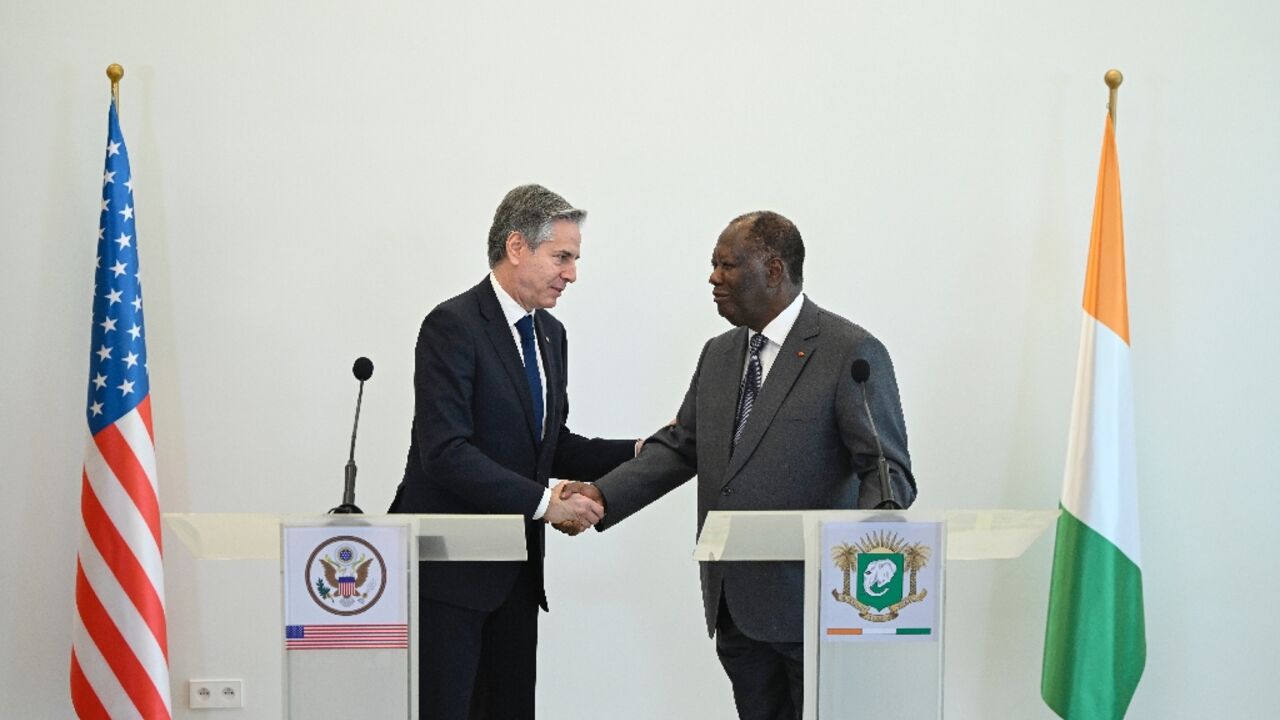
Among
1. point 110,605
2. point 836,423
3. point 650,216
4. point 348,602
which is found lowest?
point 110,605

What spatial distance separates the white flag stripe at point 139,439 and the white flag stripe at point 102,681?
1.58ft

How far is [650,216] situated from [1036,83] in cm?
132

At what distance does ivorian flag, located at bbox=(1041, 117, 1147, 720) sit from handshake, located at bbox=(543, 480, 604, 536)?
143 cm

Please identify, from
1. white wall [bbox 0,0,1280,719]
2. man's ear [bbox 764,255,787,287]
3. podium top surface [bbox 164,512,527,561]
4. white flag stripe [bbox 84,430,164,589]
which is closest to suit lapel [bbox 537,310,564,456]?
man's ear [bbox 764,255,787,287]

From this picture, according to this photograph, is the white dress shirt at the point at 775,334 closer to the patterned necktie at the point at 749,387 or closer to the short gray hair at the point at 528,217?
the patterned necktie at the point at 749,387

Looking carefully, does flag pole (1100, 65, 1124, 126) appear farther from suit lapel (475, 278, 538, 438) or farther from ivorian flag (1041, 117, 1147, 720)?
suit lapel (475, 278, 538, 438)

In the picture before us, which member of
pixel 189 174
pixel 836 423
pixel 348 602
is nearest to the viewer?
pixel 348 602

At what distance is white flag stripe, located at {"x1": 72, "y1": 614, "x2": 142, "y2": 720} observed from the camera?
4008 millimetres

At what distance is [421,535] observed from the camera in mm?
2785

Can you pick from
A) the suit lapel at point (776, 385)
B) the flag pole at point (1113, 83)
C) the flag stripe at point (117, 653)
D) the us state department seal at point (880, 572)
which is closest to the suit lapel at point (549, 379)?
the suit lapel at point (776, 385)

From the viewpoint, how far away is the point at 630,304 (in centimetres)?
443

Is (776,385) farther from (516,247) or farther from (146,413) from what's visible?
(146,413)

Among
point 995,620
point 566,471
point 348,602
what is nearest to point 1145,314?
point 995,620

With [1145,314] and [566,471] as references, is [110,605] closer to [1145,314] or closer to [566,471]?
[566,471]
